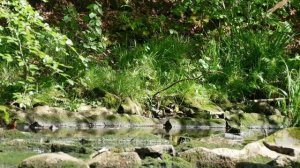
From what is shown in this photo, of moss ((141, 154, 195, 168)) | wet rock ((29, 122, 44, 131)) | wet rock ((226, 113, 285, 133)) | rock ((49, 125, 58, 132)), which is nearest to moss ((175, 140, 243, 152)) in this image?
moss ((141, 154, 195, 168))

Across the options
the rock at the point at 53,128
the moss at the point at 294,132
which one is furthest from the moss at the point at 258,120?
the moss at the point at 294,132

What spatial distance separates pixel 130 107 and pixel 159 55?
106 inches

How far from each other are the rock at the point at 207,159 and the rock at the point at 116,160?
23.9 inches

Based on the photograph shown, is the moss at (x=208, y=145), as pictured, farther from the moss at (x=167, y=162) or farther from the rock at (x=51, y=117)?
the rock at (x=51, y=117)

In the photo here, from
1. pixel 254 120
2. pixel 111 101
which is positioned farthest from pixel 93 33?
pixel 254 120

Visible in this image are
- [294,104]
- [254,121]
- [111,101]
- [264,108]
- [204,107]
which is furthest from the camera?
[264,108]

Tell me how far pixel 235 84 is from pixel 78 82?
10.7 feet

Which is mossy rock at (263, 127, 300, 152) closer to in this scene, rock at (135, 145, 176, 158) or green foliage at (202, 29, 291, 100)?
rock at (135, 145, 176, 158)

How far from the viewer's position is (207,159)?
238 inches

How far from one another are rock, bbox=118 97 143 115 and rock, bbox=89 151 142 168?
15.9ft

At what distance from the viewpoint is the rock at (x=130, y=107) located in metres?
10.7

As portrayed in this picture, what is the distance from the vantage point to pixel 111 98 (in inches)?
434

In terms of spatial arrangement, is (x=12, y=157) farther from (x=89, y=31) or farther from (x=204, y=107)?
(x=204, y=107)

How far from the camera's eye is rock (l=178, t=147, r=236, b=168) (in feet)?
19.6
